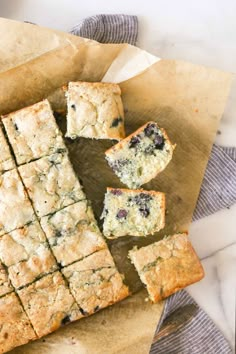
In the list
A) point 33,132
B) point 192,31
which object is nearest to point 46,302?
point 33,132

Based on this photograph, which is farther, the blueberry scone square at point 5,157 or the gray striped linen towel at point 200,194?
the gray striped linen towel at point 200,194

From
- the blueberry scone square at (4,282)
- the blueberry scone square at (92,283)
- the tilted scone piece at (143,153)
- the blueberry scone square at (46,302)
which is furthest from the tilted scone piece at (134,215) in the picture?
the blueberry scone square at (4,282)

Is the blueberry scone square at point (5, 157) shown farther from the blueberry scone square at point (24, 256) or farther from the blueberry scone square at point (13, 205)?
the blueberry scone square at point (24, 256)

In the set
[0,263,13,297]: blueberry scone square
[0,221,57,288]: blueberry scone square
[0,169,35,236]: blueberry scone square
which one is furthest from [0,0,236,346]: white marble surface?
[0,263,13,297]: blueberry scone square

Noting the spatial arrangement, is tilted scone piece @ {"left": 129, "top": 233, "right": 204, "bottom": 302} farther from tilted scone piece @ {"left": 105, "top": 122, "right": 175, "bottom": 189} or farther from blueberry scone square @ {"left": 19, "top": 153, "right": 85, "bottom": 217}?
blueberry scone square @ {"left": 19, "top": 153, "right": 85, "bottom": 217}

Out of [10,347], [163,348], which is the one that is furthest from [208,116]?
[10,347]

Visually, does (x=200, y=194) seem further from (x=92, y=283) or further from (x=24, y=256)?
(x=24, y=256)
